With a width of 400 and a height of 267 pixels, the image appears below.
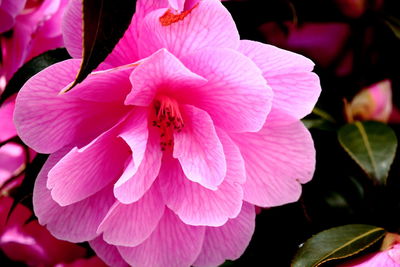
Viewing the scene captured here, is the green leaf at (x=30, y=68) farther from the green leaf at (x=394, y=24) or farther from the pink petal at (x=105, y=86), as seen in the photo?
the green leaf at (x=394, y=24)

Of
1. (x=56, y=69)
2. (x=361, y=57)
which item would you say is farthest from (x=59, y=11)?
(x=361, y=57)

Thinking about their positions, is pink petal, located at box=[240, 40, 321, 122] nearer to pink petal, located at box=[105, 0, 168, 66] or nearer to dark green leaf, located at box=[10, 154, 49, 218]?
pink petal, located at box=[105, 0, 168, 66]

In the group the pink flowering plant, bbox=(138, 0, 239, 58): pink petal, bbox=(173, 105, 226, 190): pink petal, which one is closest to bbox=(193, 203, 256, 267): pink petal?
the pink flowering plant

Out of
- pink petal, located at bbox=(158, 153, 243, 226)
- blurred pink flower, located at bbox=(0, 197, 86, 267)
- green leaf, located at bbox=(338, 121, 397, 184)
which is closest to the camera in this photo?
pink petal, located at bbox=(158, 153, 243, 226)

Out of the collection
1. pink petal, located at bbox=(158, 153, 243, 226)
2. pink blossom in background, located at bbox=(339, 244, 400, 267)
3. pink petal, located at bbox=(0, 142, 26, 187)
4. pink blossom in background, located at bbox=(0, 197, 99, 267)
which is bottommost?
pink blossom in background, located at bbox=(0, 197, 99, 267)

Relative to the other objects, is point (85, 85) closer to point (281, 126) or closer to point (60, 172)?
point (60, 172)
